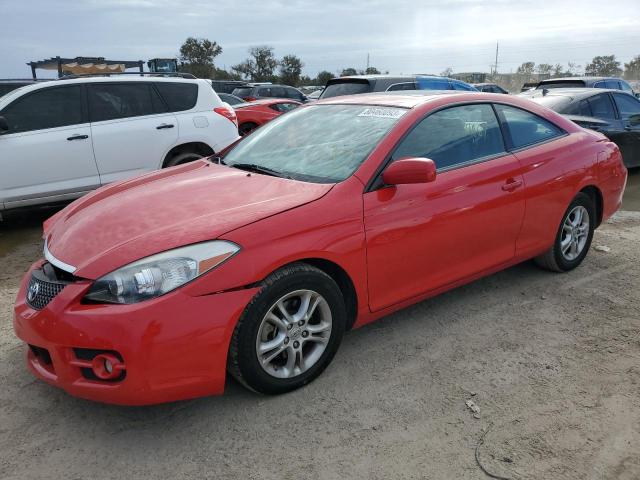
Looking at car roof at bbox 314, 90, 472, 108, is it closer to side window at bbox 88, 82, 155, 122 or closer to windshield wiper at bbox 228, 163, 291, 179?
windshield wiper at bbox 228, 163, 291, 179

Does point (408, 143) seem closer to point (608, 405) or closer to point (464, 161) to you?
point (464, 161)

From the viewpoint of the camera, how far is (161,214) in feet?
9.25

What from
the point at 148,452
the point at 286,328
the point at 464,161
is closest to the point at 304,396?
the point at 286,328

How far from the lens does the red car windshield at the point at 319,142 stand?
3.17m

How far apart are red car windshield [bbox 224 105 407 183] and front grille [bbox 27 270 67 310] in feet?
4.67

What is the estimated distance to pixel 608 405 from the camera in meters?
2.72

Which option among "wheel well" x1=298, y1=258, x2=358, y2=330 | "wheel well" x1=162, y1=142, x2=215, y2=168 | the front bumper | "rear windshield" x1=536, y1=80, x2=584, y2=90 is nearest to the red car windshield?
"wheel well" x1=298, y1=258, x2=358, y2=330

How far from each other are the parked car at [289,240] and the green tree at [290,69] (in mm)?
50349

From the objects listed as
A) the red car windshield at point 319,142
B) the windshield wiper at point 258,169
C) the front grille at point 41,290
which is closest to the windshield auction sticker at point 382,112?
the red car windshield at point 319,142

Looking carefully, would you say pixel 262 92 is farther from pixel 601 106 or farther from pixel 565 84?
pixel 601 106

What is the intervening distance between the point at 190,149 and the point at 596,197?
15.5 ft

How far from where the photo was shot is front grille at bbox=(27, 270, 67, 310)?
2531 millimetres

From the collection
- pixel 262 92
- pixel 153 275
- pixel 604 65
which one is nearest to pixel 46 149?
pixel 153 275

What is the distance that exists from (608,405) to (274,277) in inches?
72.6
